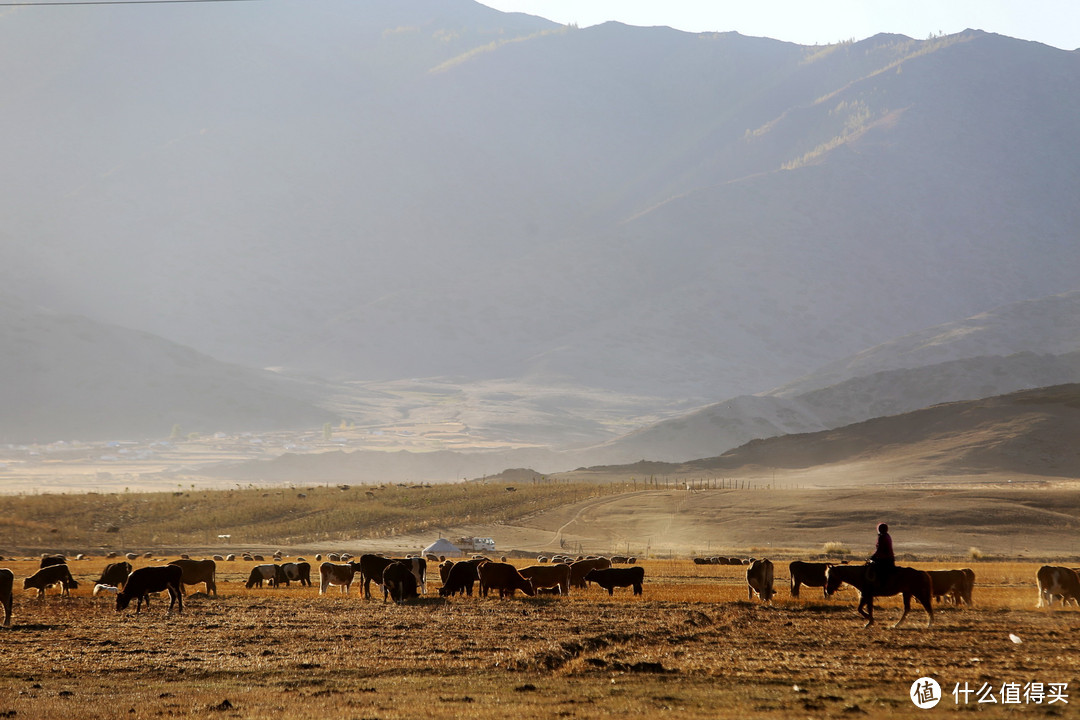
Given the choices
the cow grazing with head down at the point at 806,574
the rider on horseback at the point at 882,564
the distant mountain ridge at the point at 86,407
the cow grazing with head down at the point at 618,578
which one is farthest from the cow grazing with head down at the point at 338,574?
the distant mountain ridge at the point at 86,407

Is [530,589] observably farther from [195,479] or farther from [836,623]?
[195,479]

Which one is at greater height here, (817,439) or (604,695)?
(817,439)

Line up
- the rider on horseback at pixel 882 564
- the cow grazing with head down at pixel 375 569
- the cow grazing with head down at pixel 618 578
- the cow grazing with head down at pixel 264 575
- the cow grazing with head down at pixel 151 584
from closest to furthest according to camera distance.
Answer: the rider on horseback at pixel 882 564 → the cow grazing with head down at pixel 151 584 → the cow grazing with head down at pixel 618 578 → the cow grazing with head down at pixel 375 569 → the cow grazing with head down at pixel 264 575

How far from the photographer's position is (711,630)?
62.3 feet

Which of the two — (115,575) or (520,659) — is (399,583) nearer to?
(115,575)

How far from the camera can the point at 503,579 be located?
26.1 m

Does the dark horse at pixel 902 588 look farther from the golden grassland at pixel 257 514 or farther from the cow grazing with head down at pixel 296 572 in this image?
the golden grassland at pixel 257 514

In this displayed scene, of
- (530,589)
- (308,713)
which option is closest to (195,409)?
(530,589)

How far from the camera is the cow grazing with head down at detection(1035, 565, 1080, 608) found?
76.0 ft

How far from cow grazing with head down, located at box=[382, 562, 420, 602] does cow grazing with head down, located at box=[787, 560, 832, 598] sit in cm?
906

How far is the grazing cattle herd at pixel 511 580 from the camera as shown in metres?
20.7

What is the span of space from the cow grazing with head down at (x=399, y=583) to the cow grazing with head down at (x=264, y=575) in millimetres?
7773

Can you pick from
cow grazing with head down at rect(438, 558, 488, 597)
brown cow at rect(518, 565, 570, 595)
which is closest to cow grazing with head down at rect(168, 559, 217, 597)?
cow grazing with head down at rect(438, 558, 488, 597)

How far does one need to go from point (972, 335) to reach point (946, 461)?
112431 mm
